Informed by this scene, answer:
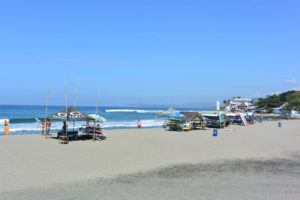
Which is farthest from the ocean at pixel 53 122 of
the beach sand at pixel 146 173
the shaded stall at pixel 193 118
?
the beach sand at pixel 146 173

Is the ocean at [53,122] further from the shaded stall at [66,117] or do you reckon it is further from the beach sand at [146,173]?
the beach sand at [146,173]

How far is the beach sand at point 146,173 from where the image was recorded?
672 cm

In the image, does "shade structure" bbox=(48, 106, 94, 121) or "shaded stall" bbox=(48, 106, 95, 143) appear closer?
"shaded stall" bbox=(48, 106, 95, 143)

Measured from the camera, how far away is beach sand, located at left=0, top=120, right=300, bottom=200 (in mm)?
6721

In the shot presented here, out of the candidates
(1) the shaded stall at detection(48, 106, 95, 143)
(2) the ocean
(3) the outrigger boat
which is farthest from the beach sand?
(2) the ocean

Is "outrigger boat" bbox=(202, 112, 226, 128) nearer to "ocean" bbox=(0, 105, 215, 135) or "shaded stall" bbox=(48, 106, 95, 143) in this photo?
"ocean" bbox=(0, 105, 215, 135)

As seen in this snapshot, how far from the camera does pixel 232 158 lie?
11.6 metres

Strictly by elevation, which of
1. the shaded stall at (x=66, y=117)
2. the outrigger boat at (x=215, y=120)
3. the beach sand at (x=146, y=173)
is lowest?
the beach sand at (x=146, y=173)

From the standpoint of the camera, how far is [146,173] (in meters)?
8.78

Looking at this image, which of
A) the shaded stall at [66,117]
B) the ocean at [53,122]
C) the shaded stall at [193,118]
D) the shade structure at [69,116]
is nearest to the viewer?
the shaded stall at [66,117]

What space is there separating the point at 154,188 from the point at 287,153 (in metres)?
9.47

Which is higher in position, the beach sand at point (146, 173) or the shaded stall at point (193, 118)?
the shaded stall at point (193, 118)

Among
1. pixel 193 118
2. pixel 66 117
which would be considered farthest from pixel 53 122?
pixel 66 117

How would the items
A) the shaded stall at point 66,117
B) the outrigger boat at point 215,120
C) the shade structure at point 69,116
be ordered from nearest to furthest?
the shaded stall at point 66,117, the shade structure at point 69,116, the outrigger boat at point 215,120
